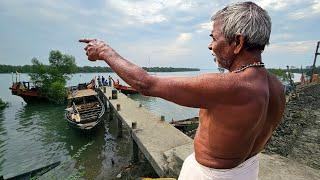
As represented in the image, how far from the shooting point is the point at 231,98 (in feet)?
4.85

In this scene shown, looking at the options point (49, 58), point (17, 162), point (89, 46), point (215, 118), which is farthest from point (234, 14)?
point (49, 58)

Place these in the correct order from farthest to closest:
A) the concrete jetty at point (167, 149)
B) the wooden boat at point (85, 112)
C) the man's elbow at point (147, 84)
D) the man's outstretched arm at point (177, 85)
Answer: the wooden boat at point (85, 112)
the concrete jetty at point (167, 149)
the man's elbow at point (147, 84)
the man's outstretched arm at point (177, 85)

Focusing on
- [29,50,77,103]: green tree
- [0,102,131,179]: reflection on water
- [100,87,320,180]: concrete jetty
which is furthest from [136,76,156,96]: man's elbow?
[29,50,77,103]: green tree

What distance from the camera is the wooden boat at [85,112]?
1502 cm

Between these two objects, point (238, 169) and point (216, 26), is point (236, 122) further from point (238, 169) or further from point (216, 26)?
point (216, 26)

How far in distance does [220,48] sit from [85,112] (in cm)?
1851

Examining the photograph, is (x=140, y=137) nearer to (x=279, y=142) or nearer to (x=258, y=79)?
(x=279, y=142)

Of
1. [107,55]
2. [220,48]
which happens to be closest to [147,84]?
[107,55]

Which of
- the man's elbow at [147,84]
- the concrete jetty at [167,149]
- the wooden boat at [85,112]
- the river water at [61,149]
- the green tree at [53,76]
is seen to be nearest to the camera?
the man's elbow at [147,84]

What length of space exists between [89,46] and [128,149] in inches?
486

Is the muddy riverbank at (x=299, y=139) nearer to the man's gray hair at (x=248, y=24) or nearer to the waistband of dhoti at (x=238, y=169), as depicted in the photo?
the waistband of dhoti at (x=238, y=169)

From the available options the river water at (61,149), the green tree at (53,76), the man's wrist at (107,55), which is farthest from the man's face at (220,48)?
the green tree at (53,76)

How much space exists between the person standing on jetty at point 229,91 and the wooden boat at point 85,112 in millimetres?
13548

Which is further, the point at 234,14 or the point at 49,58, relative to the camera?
the point at 49,58
